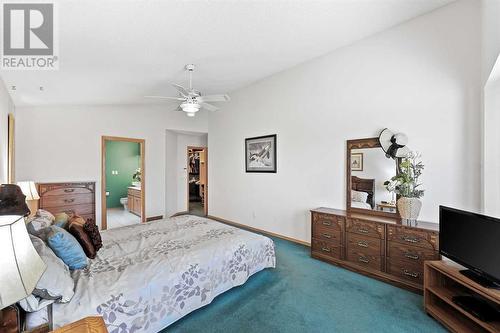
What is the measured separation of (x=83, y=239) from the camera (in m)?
2.10

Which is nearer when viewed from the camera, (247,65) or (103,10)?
(103,10)

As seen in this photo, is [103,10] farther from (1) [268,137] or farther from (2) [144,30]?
(1) [268,137]

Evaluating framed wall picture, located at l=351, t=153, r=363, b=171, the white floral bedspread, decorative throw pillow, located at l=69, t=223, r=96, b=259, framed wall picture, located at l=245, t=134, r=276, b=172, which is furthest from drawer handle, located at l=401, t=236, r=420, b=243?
decorative throw pillow, located at l=69, t=223, r=96, b=259

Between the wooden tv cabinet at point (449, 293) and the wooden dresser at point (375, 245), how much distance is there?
27 centimetres

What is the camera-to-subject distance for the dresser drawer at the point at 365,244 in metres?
2.75

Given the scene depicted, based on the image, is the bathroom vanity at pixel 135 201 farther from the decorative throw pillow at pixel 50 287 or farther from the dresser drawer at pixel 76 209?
the decorative throw pillow at pixel 50 287

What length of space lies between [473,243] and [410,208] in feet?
2.55

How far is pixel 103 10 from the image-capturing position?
1943mm

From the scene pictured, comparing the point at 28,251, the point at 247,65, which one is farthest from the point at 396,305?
the point at 247,65

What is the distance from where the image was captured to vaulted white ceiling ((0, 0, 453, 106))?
211cm

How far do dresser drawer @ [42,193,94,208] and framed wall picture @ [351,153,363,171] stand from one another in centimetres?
498

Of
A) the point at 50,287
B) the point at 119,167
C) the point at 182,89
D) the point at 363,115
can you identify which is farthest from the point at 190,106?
the point at 119,167

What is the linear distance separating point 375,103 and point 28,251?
11.9ft

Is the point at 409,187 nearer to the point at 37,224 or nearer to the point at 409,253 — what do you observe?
the point at 409,253
